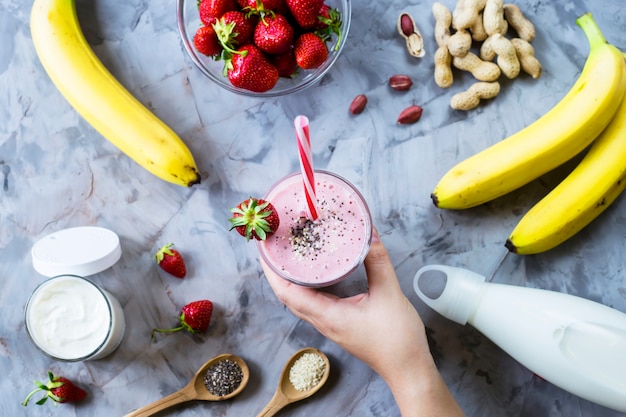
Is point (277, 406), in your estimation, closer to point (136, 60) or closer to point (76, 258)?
point (76, 258)

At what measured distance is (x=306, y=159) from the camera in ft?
3.16

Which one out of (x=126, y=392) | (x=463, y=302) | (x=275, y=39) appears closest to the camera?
(x=275, y=39)

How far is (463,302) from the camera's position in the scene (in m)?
1.27

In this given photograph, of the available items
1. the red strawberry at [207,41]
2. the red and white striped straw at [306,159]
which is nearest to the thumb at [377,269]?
the red and white striped straw at [306,159]

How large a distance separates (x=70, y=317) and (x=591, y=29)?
1292 millimetres

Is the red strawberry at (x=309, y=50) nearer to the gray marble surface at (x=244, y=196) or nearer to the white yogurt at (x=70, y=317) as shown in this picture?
the gray marble surface at (x=244, y=196)

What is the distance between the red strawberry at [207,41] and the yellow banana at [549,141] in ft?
1.83

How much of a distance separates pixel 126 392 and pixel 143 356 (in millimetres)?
88

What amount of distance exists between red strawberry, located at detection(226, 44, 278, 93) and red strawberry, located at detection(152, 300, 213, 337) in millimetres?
485

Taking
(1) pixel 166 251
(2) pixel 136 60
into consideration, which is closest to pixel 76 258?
(1) pixel 166 251

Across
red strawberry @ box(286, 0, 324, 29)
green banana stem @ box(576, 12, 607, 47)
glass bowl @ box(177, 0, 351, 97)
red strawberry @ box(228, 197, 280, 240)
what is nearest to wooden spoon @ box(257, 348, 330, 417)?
red strawberry @ box(228, 197, 280, 240)

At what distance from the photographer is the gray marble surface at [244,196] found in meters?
1.37

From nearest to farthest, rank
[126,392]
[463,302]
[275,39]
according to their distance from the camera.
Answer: [275,39] → [463,302] → [126,392]

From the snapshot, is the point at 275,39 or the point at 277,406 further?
the point at 277,406
